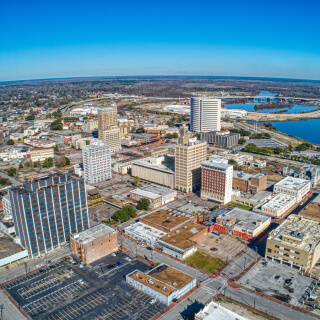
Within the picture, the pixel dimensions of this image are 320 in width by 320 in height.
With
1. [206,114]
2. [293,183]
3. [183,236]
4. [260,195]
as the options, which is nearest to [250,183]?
[260,195]

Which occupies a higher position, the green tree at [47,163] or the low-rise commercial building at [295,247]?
the low-rise commercial building at [295,247]

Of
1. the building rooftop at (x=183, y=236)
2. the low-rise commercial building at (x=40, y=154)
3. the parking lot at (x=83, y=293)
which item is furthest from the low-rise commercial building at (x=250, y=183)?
the low-rise commercial building at (x=40, y=154)

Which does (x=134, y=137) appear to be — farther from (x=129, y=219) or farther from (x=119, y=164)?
(x=129, y=219)

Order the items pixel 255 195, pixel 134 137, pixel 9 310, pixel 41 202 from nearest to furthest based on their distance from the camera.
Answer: pixel 9 310, pixel 41 202, pixel 255 195, pixel 134 137

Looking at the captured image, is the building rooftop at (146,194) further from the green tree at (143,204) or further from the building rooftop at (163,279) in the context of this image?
the building rooftop at (163,279)

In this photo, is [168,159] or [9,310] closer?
[9,310]

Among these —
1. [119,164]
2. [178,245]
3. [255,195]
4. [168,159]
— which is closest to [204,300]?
[178,245]

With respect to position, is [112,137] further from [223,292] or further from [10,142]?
[223,292]
